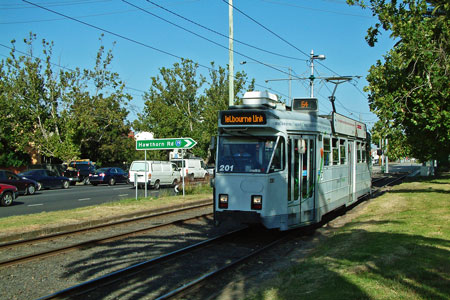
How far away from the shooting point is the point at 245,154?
32.6 feet

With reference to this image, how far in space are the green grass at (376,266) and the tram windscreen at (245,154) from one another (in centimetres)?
224

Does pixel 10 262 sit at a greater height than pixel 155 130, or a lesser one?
lesser

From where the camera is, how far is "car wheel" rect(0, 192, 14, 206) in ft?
62.8

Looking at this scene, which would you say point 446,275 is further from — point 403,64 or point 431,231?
point 403,64

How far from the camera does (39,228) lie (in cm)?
1165

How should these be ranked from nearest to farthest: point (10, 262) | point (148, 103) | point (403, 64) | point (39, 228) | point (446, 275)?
1. point (446, 275)
2. point (10, 262)
3. point (39, 228)
4. point (403, 64)
5. point (148, 103)

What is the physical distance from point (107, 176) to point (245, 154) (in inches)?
1096

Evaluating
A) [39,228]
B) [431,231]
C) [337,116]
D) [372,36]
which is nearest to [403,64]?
[372,36]

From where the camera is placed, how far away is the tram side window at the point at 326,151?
1186 cm

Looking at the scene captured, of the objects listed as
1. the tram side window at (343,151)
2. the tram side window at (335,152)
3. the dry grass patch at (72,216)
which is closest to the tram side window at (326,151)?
the tram side window at (335,152)

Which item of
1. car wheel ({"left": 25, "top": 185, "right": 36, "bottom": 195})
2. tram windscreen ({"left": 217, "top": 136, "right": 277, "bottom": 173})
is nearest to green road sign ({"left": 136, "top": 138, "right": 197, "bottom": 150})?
tram windscreen ({"left": 217, "top": 136, "right": 277, "bottom": 173})

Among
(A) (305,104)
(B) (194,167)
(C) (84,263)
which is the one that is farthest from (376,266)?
(B) (194,167)

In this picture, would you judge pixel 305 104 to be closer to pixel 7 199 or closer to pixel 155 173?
pixel 7 199

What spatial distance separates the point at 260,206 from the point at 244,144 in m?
1.47
